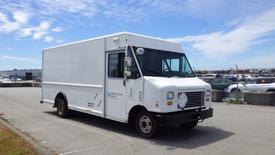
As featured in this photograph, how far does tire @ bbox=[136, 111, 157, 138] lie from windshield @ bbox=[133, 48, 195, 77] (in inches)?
45.4

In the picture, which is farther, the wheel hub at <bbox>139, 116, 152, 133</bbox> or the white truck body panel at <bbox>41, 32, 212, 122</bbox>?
the wheel hub at <bbox>139, 116, 152, 133</bbox>

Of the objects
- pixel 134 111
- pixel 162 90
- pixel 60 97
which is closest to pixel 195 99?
pixel 162 90

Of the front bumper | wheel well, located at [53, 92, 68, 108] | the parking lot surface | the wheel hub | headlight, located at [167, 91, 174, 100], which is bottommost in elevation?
the parking lot surface

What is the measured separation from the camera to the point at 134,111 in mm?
8203

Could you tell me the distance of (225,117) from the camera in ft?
38.1

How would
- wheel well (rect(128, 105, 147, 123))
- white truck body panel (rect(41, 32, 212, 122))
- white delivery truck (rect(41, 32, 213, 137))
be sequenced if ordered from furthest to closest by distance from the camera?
wheel well (rect(128, 105, 147, 123)) < white truck body panel (rect(41, 32, 212, 122)) < white delivery truck (rect(41, 32, 213, 137))

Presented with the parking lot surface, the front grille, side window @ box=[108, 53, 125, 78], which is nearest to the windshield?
side window @ box=[108, 53, 125, 78]

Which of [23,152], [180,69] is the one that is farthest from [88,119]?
[23,152]

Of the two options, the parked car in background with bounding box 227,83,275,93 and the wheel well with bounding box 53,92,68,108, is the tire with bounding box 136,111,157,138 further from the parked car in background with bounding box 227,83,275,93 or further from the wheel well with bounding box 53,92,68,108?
the parked car in background with bounding box 227,83,275,93

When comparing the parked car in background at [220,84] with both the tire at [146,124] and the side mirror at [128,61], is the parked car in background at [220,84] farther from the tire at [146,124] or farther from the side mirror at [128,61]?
the side mirror at [128,61]

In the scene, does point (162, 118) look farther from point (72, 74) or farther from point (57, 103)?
point (57, 103)

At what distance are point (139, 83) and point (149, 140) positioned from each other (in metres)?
1.55

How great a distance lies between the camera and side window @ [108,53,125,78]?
334 inches

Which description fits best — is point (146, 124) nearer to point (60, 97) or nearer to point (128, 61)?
point (128, 61)
